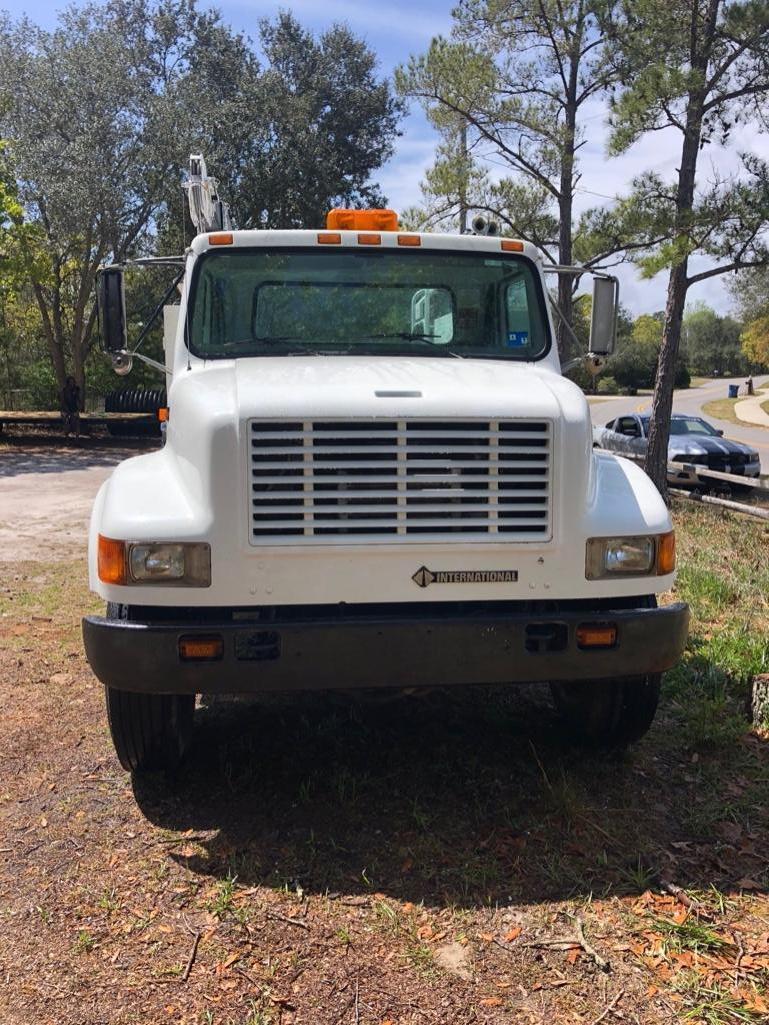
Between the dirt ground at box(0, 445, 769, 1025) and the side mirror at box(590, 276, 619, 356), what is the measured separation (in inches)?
77.9

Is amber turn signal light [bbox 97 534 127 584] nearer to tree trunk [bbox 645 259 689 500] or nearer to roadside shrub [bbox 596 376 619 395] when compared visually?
tree trunk [bbox 645 259 689 500]

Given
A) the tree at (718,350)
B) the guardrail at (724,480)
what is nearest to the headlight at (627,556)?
the guardrail at (724,480)

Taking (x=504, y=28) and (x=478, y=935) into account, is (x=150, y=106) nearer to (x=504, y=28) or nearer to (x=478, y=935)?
(x=504, y=28)

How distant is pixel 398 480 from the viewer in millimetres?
3338

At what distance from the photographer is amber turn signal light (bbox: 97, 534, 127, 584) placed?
330cm

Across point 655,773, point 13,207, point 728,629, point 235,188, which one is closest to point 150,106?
point 235,188

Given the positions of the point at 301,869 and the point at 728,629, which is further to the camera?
the point at 728,629

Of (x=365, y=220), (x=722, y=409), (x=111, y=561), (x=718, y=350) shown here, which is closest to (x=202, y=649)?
(x=111, y=561)

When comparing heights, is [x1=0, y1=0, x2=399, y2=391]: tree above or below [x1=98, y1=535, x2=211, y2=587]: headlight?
above

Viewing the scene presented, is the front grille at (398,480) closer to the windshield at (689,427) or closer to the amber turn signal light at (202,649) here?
the amber turn signal light at (202,649)

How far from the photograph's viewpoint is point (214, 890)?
10.4 ft

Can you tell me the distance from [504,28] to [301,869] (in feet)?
45.3

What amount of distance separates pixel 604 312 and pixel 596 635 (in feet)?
7.51

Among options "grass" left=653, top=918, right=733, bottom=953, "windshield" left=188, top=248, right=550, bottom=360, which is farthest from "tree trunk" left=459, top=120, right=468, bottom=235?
"grass" left=653, top=918, right=733, bottom=953
